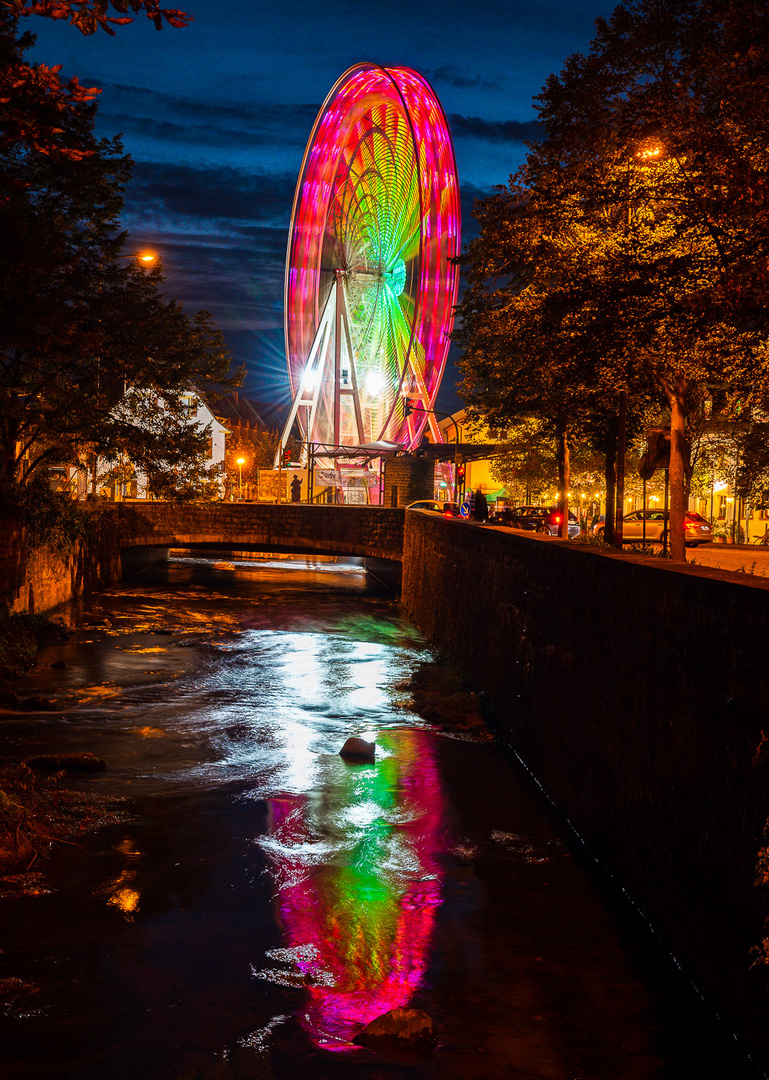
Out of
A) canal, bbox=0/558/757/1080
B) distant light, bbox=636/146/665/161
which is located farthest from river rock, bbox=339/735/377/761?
distant light, bbox=636/146/665/161

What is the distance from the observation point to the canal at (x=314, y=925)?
637 centimetres

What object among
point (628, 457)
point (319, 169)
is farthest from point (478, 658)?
point (319, 169)

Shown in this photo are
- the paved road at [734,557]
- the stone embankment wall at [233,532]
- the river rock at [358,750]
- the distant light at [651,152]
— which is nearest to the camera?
the distant light at [651,152]

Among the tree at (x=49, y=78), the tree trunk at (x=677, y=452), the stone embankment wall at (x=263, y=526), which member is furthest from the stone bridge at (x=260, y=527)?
the tree at (x=49, y=78)

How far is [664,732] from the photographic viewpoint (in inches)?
297

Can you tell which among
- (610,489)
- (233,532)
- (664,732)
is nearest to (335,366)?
(233,532)

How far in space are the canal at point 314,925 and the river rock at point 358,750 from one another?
172mm

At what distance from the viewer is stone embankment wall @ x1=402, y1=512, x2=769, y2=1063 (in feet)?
19.6

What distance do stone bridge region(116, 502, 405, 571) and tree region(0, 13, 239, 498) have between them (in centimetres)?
954

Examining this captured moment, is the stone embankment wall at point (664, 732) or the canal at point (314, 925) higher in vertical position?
the stone embankment wall at point (664, 732)

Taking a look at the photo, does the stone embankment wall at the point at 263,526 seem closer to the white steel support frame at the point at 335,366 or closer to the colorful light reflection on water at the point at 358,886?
the white steel support frame at the point at 335,366

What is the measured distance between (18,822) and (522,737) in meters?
6.51

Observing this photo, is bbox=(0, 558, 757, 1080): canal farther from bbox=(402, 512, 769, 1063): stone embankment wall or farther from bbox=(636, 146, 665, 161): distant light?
bbox=(636, 146, 665, 161): distant light

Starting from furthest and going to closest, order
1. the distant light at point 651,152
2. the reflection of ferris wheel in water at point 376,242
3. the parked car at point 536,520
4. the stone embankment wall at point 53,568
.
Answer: the reflection of ferris wheel in water at point 376,242
the parked car at point 536,520
the stone embankment wall at point 53,568
the distant light at point 651,152
